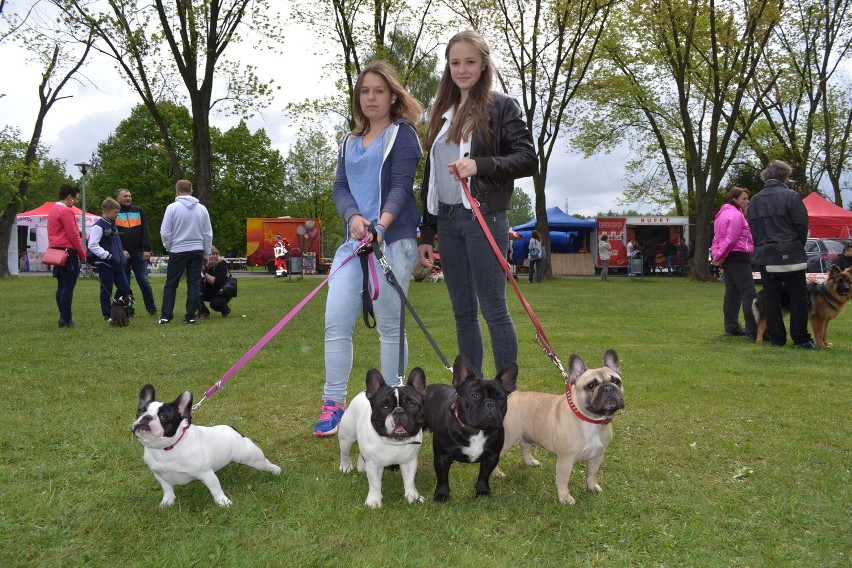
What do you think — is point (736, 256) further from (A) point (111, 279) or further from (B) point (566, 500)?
(A) point (111, 279)

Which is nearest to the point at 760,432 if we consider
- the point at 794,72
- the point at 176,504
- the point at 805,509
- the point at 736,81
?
the point at 805,509

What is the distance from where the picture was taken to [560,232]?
120 feet

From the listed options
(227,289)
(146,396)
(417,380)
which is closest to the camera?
(146,396)

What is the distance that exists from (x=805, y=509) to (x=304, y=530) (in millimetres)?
2443

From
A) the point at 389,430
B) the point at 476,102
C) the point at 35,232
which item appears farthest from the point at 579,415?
the point at 35,232

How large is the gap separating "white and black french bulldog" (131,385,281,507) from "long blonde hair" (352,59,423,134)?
2239 mm

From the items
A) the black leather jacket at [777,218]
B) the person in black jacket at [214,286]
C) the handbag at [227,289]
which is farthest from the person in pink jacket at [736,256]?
the person in black jacket at [214,286]

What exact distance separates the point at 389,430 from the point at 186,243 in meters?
8.62

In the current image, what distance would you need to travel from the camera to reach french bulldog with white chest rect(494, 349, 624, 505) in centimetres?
335

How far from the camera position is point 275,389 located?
19.9 feet

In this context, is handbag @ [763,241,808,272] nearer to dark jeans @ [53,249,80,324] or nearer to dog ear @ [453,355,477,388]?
dog ear @ [453,355,477,388]

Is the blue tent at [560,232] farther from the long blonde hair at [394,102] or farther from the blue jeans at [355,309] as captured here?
the blue jeans at [355,309]

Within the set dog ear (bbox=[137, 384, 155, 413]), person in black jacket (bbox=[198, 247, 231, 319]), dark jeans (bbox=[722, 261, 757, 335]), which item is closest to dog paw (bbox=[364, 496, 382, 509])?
dog ear (bbox=[137, 384, 155, 413])

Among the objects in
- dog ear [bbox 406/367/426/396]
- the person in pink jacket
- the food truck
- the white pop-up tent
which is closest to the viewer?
dog ear [bbox 406/367/426/396]
